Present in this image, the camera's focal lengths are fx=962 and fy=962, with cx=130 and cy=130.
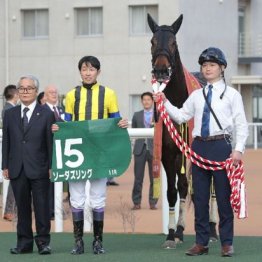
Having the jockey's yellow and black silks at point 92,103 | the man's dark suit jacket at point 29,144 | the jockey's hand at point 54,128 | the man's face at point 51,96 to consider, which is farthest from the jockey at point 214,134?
the man's face at point 51,96

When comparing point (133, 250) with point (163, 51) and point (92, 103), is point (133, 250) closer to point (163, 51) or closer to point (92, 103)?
point (92, 103)

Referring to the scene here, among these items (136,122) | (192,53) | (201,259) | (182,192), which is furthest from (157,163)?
(192,53)

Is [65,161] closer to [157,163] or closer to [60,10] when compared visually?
[157,163]

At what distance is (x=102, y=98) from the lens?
29.3 feet

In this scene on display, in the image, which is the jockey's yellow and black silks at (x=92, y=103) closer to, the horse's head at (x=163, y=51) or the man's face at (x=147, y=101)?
the horse's head at (x=163, y=51)

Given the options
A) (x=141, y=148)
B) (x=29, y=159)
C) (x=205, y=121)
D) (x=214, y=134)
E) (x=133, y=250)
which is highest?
(x=205, y=121)

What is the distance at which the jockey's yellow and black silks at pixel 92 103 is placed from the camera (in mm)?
8938

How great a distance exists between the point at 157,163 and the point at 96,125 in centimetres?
81

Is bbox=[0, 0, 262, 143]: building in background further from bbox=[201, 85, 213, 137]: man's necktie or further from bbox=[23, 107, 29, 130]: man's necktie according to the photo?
bbox=[201, 85, 213, 137]: man's necktie

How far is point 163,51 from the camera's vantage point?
8812mm

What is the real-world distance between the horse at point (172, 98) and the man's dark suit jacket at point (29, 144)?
1162mm

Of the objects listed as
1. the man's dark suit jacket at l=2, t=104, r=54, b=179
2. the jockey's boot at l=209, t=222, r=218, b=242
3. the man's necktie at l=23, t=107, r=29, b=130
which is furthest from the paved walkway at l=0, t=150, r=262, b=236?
the man's necktie at l=23, t=107, r=29, b=130

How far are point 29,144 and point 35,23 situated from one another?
29.1m

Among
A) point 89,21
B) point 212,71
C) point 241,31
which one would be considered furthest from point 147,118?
point 241,31
